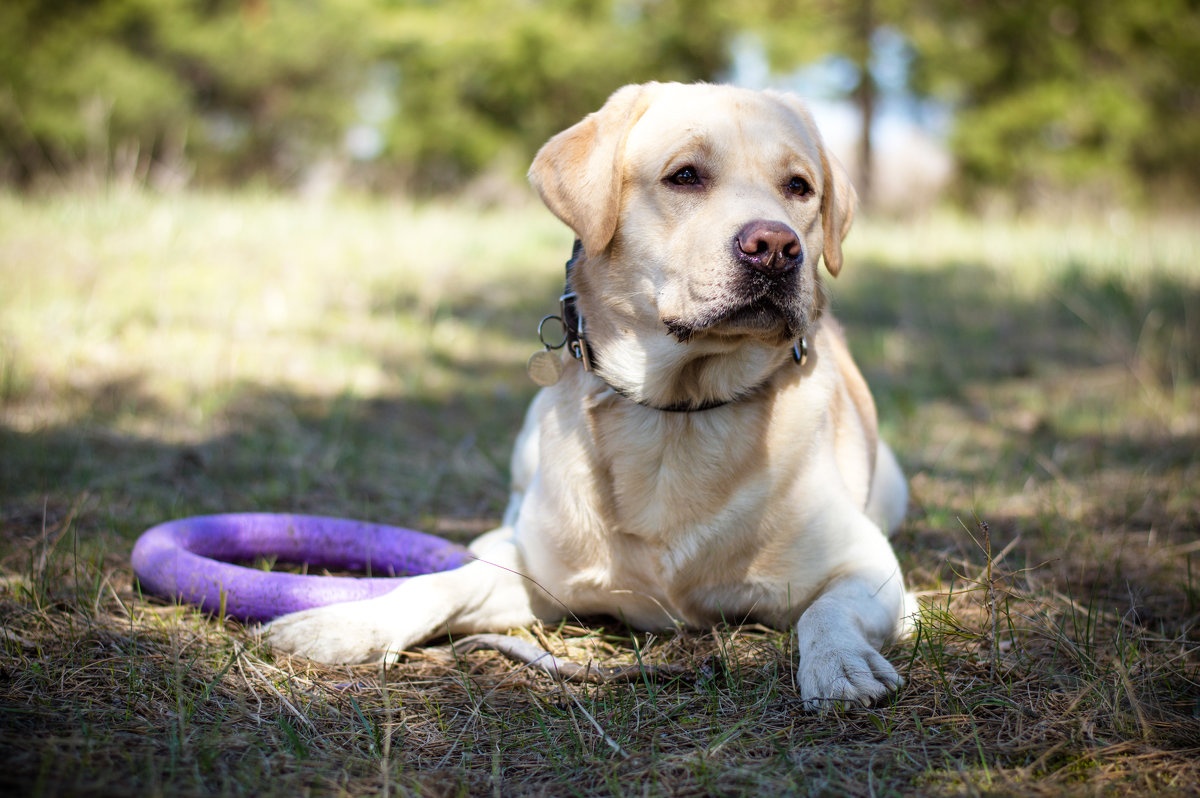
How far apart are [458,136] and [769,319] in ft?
54.2

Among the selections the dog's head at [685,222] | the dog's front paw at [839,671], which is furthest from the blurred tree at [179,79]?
the dog's front paw at [839,671]

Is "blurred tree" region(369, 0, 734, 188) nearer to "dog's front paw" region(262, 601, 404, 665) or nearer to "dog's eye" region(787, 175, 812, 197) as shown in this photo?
"dog's eye" region(787, 175, 812, 197)

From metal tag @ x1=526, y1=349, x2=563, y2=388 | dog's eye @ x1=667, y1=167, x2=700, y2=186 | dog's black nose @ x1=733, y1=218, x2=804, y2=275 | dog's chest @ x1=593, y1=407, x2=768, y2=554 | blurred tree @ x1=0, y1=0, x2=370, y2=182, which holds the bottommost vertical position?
dog's chest @ x1=593, y1=407, x2=768, y2=554

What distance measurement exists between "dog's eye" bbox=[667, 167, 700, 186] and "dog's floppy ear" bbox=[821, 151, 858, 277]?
0.50 m

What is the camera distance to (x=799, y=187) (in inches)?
105

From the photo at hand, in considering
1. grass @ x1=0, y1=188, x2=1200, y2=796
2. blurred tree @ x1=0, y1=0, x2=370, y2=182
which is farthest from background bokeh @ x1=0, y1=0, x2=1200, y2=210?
grass @ x1=0, y1=188, x2=1200, y2=796

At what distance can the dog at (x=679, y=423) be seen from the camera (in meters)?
2.37

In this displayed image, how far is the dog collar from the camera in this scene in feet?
8.38

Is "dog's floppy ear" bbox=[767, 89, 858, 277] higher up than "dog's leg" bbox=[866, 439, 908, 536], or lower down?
higher up

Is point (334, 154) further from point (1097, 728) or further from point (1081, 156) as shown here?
point (1097, 728)

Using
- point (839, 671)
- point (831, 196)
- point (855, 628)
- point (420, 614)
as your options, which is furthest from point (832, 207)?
point (420, 614)

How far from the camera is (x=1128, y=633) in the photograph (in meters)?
2.49

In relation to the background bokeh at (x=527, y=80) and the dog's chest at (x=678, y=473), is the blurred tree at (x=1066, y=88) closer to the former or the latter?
the background bokeh at (x=527, y=80)

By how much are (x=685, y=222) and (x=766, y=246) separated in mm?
287
